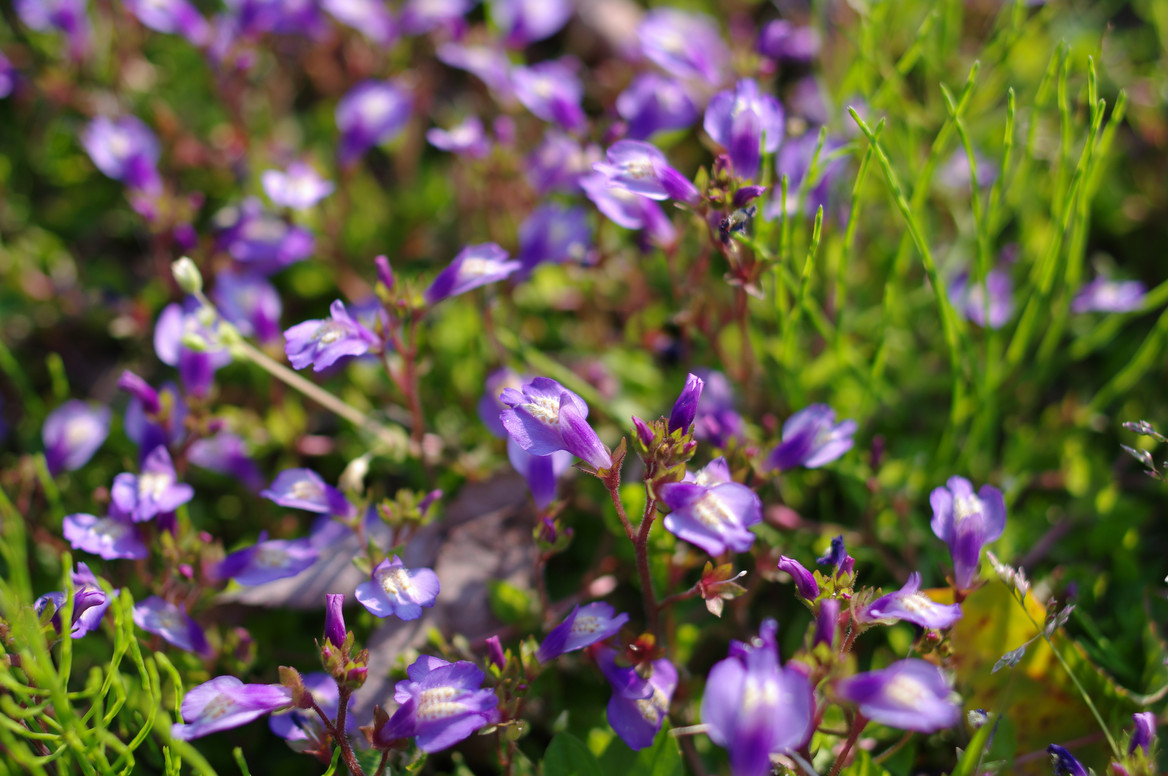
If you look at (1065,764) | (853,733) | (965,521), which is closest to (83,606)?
(853,733)

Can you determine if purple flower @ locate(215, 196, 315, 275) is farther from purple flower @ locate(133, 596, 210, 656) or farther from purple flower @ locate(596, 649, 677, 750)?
purple flower @ locate(596, 649, 677, 750)

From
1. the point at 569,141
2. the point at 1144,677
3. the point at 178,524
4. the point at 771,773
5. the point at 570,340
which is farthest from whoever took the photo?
the point at 570,340

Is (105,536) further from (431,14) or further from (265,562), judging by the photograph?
(431,14)

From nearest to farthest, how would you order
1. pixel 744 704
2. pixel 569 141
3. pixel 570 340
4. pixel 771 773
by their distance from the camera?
pixel 744 704 → pixel 771 773 → pixel 569 141 → pixel 570 340

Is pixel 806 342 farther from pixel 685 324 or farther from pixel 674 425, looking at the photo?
pixel 674 425

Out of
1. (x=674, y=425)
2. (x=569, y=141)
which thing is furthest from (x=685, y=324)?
(x=569, y=141)

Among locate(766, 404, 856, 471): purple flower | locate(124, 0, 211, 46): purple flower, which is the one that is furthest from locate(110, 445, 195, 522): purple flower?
locate(124, 0, 211, 46): purple flower
